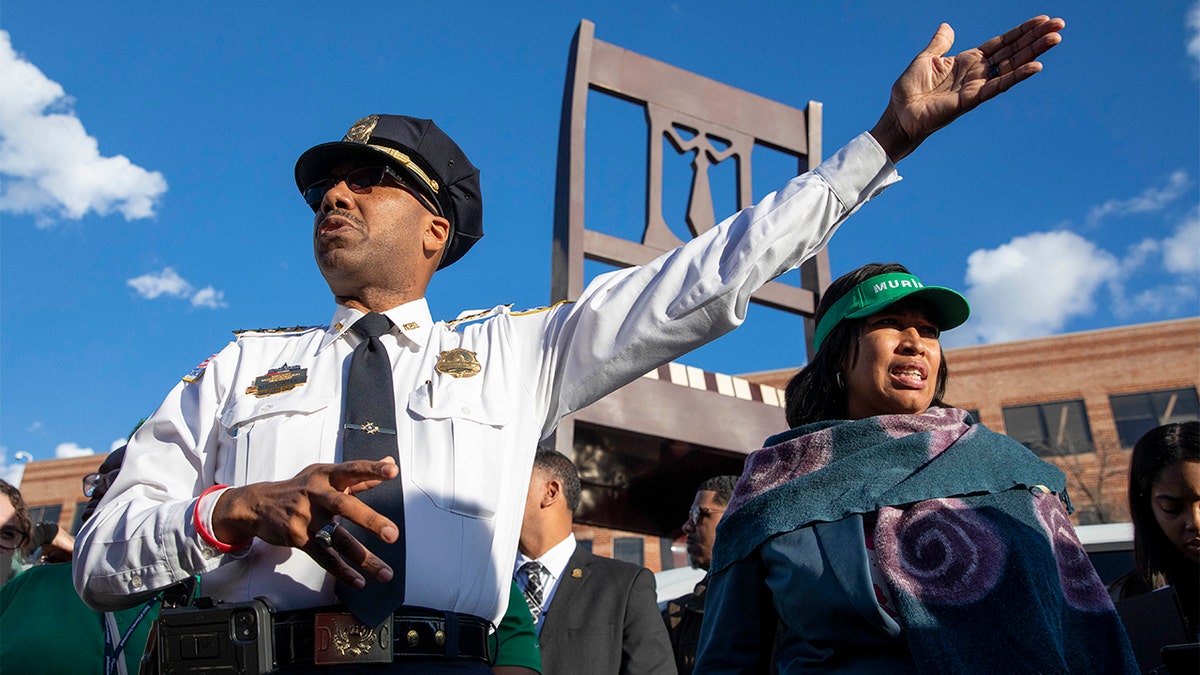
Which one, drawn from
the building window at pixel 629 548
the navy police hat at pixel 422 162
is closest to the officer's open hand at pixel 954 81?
the navy police hat at pixel 422 162

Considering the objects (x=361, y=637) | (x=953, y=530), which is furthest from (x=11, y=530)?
(x=953, y=530)

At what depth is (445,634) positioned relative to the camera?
159 cm

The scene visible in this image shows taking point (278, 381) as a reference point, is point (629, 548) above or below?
above

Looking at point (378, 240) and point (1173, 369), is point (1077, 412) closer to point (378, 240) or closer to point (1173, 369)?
point (1173, 369)

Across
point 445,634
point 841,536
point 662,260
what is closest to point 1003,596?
point 841,536

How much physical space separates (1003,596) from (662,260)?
0.90m

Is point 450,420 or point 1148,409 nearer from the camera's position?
point 450,420

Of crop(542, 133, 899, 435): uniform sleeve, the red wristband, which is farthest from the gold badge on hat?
the red wristband

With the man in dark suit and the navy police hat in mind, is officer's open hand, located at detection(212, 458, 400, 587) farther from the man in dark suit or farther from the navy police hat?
the man in dark suit

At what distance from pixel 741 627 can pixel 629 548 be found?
21798 mm

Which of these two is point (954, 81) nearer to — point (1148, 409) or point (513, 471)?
point (513, 471)

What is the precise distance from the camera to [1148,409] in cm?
2209

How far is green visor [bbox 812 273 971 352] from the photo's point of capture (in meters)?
2.25

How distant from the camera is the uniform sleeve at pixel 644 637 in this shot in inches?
127
